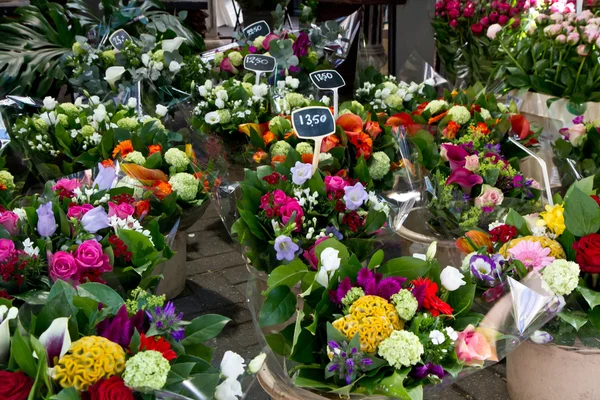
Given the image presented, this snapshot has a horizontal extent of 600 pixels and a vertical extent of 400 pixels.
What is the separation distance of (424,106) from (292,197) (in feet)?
3.26

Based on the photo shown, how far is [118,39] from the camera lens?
137 inches

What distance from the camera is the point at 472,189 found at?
84.2 inches

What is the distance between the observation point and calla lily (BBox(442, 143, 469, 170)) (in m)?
2.13

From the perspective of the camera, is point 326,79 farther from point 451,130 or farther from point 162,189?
point 162,189

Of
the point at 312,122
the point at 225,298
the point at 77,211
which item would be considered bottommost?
the point at 225,298

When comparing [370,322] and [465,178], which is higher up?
[370,322]

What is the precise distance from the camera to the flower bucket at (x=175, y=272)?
2.49 meters

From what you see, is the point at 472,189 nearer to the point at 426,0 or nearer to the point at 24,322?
the point at 24,322

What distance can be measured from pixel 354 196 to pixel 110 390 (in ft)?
3.13

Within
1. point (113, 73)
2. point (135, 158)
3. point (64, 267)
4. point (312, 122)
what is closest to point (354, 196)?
point (312, 122)

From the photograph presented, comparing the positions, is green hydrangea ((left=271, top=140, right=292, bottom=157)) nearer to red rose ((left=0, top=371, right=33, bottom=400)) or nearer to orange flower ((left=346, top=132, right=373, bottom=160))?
orange flower ((left=346, top=132, right=373, bottom=160))

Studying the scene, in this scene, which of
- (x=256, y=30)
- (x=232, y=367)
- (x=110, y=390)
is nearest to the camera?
(x=110, y=390)

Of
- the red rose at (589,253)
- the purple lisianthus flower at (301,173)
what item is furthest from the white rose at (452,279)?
the purple lisianthus flower at (301,173)

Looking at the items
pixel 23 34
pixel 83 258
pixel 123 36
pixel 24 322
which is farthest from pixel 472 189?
pixel 23 34
